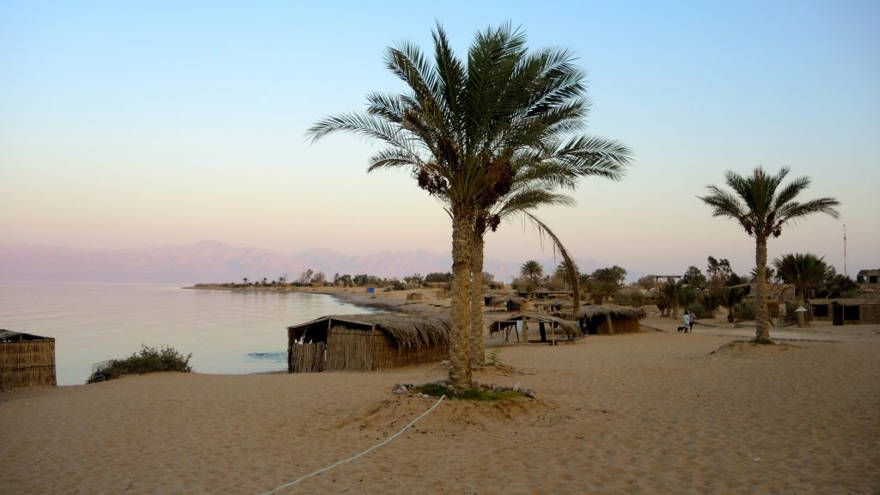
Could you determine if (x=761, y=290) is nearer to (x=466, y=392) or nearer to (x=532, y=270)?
(x=466, y=392)

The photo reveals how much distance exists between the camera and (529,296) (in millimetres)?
59250

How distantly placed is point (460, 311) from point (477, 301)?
389 cm

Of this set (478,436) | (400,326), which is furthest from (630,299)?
(478,436)

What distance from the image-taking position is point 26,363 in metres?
16.6

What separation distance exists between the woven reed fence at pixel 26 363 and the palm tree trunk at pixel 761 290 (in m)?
21.1

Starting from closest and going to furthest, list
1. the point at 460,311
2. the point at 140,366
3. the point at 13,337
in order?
the point at 460,311
the point at 13,337
the point at 140,366

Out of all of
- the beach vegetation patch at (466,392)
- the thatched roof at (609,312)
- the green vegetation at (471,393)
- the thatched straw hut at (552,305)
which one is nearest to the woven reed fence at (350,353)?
the beach vegetation patch at (466,392)

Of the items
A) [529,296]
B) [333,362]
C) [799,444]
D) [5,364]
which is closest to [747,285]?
[529,296]

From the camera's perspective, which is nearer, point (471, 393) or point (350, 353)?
point (471, 393)

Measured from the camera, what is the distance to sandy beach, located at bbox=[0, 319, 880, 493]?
706 cm

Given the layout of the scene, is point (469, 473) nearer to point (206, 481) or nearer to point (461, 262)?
point (206, 481)

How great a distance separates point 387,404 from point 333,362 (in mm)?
8730

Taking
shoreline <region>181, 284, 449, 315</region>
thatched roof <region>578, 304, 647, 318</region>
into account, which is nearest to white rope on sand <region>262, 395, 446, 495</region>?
shoreline <region>181, 284, 449, 315</region>

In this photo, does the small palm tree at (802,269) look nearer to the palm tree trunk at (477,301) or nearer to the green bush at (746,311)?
the green bush at (746,311)
